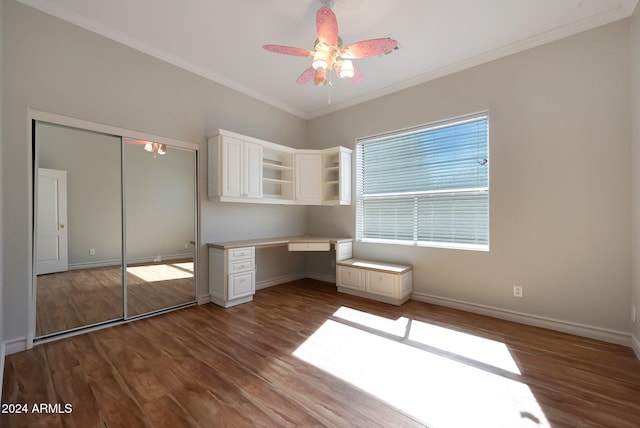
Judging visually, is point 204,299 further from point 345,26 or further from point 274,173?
point 345,26

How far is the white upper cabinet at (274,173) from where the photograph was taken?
3.48m

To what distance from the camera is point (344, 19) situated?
2543 millimetres

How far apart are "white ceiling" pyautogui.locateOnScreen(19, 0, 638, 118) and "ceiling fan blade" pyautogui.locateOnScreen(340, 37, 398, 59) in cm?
45

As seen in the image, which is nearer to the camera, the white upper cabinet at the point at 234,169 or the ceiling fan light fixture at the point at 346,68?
the ceiling fan light fixture at the point at 346,68

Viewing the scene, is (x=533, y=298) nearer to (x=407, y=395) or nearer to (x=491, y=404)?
(x=491, y=404)

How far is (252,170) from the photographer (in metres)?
3.77

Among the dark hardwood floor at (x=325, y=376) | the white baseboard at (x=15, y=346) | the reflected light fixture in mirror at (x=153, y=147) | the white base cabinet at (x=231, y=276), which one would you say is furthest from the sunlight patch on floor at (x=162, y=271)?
the reflected light fixture in mirror at (x=153, y=147)

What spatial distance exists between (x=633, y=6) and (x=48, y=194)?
18.3ft

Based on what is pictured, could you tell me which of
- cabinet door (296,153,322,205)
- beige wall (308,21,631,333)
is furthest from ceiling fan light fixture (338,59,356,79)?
cabinet door (296,153,322,205)

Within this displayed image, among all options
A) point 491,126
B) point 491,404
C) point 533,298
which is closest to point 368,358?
point 491,404

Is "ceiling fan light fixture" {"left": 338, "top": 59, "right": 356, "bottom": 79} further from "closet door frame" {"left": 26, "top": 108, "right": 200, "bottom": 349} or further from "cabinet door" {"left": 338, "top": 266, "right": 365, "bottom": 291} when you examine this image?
"cabinet door" {"left": 338, "top": 266, "right": 365, "bottom": 291}

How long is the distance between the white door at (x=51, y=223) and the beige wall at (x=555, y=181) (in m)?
4.23

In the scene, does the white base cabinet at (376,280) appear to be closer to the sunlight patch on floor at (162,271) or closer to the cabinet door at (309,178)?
the cabinet door at (309,178)

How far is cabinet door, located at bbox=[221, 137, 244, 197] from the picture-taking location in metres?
3.45
